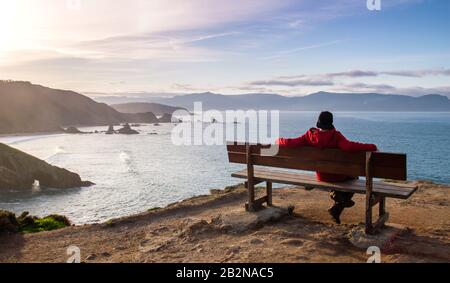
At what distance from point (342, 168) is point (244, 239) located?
2.18 metres

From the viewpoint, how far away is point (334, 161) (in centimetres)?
688

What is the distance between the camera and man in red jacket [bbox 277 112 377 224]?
21.9 ft

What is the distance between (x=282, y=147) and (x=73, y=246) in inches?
196

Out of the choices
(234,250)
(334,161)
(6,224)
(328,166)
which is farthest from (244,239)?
(6,224)

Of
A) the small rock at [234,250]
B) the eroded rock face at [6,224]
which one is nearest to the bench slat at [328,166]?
the small rock at [234,250]

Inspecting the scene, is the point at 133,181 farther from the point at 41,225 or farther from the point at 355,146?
the point at 355,146

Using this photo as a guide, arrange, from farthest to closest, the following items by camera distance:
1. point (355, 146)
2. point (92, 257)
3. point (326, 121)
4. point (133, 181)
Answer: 1. point (133, 181)
2. point (92, 257)
3. point (326, 121)
4. point (355, 146)

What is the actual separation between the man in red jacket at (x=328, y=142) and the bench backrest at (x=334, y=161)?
0.12m

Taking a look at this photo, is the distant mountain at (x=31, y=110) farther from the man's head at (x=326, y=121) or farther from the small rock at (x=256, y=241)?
the man's head at (x=326, y=121)

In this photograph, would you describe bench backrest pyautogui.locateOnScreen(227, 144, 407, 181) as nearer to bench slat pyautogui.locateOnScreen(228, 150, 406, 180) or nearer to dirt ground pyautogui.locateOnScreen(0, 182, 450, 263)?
bench slat pyautogui.locateOnScreen(228, 150, 406, 180)

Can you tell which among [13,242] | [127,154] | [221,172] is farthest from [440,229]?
[127,154]

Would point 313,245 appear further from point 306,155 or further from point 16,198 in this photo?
point 16,198

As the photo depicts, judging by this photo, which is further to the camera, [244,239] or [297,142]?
[297,142]

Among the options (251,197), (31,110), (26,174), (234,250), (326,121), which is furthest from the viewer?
(31,110)
